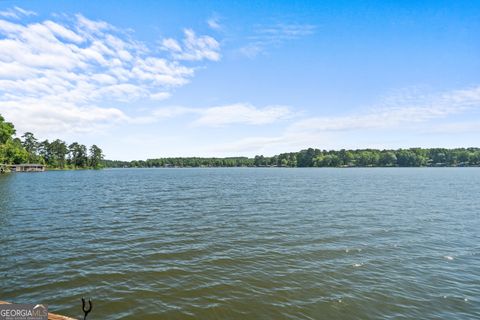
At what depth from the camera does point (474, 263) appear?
15.9 meters

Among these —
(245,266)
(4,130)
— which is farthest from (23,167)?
(245,266)

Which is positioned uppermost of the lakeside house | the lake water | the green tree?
the green tree

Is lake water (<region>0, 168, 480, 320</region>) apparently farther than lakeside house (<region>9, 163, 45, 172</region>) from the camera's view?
No

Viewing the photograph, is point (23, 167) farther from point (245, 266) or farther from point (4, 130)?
point (245, 266)

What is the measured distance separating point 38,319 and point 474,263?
20.3 meters

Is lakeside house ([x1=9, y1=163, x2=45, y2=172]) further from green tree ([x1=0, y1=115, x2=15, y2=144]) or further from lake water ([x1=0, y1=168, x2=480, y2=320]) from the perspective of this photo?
lake water ([x1=0, y1=168, x2=480, y2=320])

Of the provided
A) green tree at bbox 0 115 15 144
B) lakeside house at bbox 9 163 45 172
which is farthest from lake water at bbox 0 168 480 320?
lakeside house at bbox 9 163 45 172

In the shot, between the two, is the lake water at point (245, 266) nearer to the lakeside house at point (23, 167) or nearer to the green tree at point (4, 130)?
the green tree at point (4, 130)

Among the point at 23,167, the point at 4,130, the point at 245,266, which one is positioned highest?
the point at 4,130

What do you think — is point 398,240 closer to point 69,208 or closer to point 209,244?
point 209,244

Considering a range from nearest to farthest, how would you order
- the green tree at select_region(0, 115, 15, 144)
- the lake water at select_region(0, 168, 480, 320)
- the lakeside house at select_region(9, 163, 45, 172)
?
the lake water at select_region(0, 168, 480, 320), the green tree at select_region(0, 115, 15, 144), the lakeside house at select_region(9, 163, 45, 172)

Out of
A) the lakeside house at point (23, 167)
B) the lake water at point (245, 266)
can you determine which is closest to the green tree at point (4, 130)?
the lakeside house at point (23, 167)

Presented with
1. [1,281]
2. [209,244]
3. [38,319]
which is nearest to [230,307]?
[38,319]

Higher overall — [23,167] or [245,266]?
[23,167]
